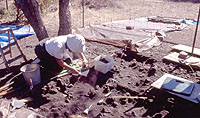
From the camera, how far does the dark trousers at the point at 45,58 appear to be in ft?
14.5

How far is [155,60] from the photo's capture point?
213 inches

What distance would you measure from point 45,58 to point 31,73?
473 millimetres

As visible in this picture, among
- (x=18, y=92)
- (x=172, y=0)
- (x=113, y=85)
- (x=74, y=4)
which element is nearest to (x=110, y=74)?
(x=113, y=85)

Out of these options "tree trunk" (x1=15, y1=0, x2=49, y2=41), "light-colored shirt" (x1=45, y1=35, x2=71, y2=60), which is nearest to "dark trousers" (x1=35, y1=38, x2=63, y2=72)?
"light-colored shirt" (x1=45, y1=35, x2=71, y2=60)

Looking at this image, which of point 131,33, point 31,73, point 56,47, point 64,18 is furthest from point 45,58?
point 131,33

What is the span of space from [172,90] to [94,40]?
3771 mm

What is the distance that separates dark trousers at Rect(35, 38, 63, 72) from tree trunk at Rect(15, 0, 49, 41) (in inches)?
52.5

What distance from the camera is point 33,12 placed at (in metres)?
5.50

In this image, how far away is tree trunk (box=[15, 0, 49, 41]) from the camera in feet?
17.5

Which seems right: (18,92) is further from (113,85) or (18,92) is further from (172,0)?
(172,0)

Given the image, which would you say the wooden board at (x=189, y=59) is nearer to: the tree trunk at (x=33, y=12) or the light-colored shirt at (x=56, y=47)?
the light-colored shirt at (x=56, y=47)

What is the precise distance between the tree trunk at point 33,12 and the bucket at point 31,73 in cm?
171

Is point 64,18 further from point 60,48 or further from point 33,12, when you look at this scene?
point 60,48

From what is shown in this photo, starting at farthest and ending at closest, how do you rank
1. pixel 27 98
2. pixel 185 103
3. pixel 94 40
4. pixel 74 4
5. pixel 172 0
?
1. pixel 172 0
2. pixel 74 4
3. pixel 94 40
4. pixel 27 98
5. pixel 185 103
